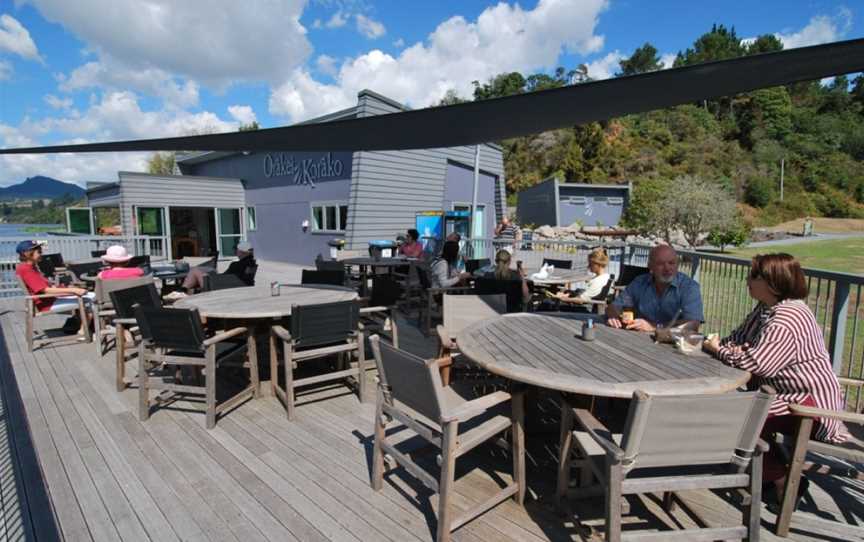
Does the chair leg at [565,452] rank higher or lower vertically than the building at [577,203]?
lower

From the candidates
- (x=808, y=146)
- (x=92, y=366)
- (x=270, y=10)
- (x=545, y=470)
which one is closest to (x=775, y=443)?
(x=545, y=470)

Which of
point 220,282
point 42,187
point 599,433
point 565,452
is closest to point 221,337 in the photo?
point 220,282

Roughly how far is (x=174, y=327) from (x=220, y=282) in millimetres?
1699

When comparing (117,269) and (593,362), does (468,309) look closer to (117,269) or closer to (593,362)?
(593,362)

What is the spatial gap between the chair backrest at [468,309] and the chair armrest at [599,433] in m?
1.47

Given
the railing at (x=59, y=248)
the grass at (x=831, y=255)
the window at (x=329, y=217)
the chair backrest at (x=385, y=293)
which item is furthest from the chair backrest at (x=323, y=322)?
the grass at (x=831, y=255)

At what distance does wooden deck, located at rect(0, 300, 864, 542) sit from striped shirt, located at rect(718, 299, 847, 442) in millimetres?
429

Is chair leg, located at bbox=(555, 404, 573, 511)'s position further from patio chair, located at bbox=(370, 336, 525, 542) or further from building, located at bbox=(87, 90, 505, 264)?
building, located at bbox=(87, 90, 505, 264)

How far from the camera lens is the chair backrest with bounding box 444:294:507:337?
3.25 meters

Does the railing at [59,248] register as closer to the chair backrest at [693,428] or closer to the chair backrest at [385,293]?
the chair backrest at [385,293]

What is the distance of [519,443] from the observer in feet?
6.56

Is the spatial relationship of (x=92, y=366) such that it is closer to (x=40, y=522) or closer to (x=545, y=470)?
(x=40, y=522)

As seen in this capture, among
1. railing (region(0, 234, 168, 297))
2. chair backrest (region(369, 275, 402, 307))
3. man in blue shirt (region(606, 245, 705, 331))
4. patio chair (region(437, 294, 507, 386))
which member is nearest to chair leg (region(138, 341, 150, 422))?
chair backrest (region(369, 275, 402, 307))

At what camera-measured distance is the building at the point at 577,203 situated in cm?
2319
